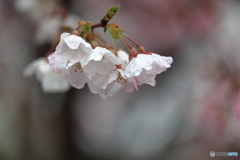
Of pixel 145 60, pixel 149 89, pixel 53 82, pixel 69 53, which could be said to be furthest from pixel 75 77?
pixel 149 89

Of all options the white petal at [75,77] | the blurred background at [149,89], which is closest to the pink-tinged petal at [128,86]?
the white petal at [75,77]

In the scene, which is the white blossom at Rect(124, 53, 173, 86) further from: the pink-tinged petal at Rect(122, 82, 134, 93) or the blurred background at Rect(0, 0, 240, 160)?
the blurred background at Rect(0, 0, 240, 160)

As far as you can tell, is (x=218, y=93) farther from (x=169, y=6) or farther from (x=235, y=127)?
(x=169, y=6)

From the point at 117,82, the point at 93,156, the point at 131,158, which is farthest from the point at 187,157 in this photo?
the point at 117,82

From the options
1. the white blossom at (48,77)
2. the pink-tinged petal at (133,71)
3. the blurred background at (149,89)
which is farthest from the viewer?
the blurred background at (149,89)

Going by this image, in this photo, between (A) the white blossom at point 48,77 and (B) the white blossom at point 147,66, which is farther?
(A) the white blossom at point 48,77

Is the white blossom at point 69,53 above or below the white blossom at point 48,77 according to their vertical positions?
above

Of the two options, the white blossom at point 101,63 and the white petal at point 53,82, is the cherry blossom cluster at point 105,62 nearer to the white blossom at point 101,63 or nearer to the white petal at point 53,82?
the white blossom at point 101,63
